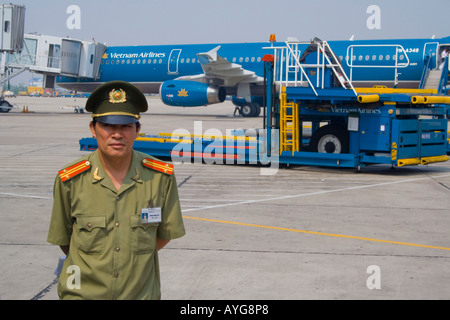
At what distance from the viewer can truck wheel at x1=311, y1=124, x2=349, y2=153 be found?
1520cm

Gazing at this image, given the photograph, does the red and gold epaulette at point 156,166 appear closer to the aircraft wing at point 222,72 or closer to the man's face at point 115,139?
the man's face at point 115,139

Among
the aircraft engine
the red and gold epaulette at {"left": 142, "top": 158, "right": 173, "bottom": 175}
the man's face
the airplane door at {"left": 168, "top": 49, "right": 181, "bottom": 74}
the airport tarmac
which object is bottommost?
the airport tarmac

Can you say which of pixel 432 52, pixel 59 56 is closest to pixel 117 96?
pixel 432 52

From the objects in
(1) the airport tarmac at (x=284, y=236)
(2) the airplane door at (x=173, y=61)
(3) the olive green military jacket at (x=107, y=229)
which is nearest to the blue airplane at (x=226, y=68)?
(2) the airplane door at (x=173, y=61)

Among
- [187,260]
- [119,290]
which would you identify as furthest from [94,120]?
[187,260]

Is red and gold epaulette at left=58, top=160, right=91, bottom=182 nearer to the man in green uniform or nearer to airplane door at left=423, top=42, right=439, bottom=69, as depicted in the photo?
the man in green uniform

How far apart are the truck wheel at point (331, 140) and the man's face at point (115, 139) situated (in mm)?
12351

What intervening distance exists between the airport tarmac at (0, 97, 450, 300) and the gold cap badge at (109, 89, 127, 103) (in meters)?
3.07

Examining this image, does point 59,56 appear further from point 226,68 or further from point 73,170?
point 73,170

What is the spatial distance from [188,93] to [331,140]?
19.4m

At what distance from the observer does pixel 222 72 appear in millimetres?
34656

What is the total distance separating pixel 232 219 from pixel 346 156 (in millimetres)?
5752

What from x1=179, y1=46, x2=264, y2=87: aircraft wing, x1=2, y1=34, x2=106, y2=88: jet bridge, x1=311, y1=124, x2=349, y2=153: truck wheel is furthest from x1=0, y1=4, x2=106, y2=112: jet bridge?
x1=311, y1=124, x2=349, y2=153: truck wheel
